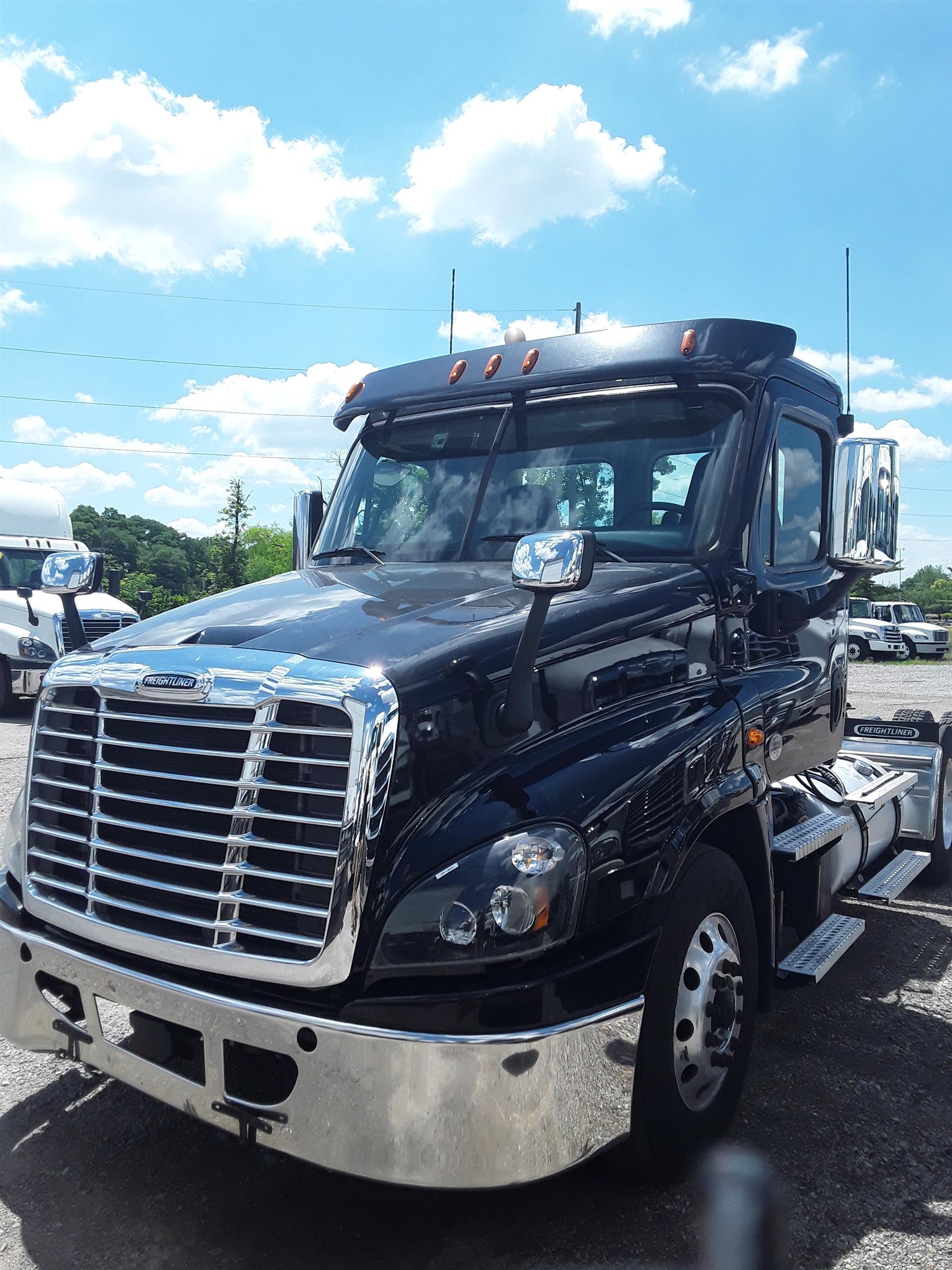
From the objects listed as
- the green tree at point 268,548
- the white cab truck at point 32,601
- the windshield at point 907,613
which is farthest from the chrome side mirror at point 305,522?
the green tree at point 268,548

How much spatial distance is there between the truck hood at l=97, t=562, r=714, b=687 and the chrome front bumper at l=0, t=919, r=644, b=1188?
2.84ft

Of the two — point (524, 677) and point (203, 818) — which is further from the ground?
point (524, 677)

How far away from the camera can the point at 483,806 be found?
2.64 m

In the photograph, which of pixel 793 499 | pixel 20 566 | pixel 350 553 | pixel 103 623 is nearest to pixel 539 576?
pixel 350 553

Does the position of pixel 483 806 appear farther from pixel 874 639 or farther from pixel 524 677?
pixel 874 639

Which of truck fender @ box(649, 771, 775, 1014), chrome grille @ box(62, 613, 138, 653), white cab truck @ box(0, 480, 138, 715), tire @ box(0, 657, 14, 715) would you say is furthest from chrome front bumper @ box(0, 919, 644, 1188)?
chrome grille @ box(62, 613, 138, 653)

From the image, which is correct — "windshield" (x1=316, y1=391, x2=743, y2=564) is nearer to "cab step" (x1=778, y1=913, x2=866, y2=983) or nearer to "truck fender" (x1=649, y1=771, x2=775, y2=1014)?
"truck fender" (x1=649, y1=771, x2=775, y2=1014)

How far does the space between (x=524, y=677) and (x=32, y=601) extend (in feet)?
45.7

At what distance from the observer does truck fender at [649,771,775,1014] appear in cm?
315

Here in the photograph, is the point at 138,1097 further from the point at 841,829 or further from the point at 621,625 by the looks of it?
the point at 841,829

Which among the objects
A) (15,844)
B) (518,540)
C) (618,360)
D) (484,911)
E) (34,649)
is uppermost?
(618,360)

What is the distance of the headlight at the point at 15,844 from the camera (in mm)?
3275

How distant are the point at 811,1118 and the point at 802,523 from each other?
2268 millimetres

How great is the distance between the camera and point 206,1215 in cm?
295
